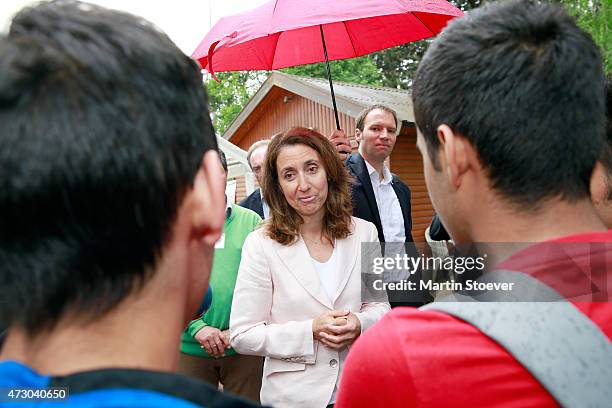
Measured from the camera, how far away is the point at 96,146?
726mm

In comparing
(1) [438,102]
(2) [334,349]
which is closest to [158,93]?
(1) [438,102]

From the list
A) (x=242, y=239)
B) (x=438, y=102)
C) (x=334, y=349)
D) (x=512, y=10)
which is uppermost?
(x=512, y=10)

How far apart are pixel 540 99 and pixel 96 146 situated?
0.88m

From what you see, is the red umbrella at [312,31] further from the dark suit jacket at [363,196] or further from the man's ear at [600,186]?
the man's ear at [600,186]

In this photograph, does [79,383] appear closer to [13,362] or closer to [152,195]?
[13,362]

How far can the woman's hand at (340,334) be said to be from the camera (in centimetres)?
261

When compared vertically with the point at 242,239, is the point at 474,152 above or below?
above

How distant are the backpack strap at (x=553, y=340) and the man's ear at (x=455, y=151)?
29 centimetres

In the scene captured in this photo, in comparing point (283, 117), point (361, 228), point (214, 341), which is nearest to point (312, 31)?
point (361, 228)

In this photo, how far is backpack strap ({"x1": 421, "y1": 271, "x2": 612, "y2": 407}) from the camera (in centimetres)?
95

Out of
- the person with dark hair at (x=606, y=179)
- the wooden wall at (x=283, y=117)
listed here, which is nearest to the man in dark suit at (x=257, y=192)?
the person with dark hair at (x=606, y=179)

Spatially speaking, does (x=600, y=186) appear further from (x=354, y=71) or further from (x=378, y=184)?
(x=354, y=71)

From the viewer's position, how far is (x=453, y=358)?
39.3 inches

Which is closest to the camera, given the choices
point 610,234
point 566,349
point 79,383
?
point 79,383
